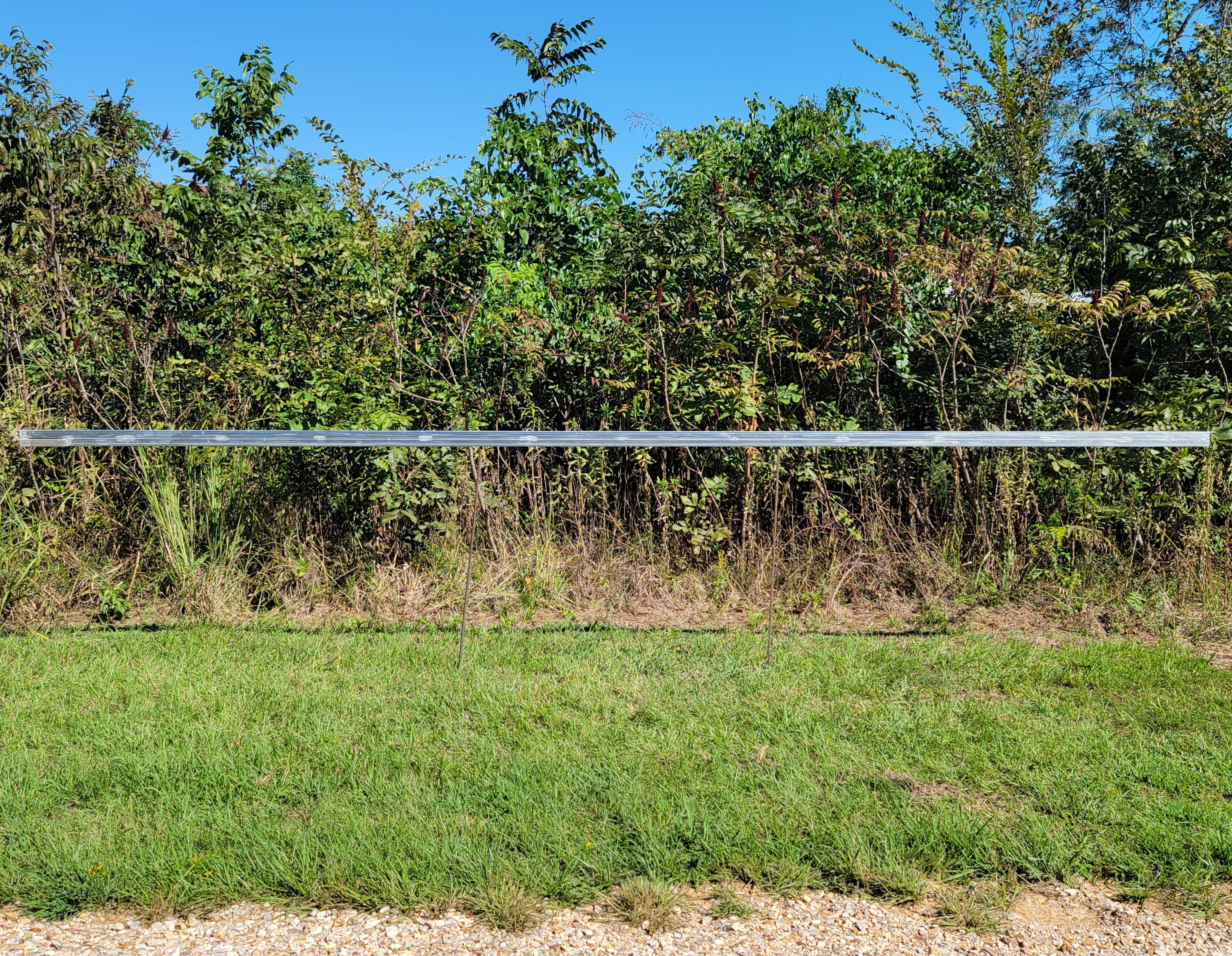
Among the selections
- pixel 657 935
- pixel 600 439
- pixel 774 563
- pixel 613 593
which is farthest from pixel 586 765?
pixel 613 593

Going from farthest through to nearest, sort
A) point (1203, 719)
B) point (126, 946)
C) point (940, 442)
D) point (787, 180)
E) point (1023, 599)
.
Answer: point (787, 180)
point (1023, 599)
point (940, 442)
point (1203, 719)
point (126, 946)

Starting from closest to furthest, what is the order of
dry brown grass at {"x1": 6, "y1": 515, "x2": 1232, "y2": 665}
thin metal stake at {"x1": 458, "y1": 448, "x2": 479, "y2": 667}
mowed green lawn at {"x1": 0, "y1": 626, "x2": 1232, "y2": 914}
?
mowed green lawn at {"x1": 0, "y1": 626, "x2": 1232, "y2": 914} → thin metal stake at {"x1": 458, "y1": 448, "x2": 479, "y2": 667} → dry brown grass at {"x1": 6, "y1": 515, "x2": 1232, "y2": 665}

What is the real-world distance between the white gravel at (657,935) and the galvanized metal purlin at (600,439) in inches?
107

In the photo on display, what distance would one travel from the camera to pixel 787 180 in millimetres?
8531

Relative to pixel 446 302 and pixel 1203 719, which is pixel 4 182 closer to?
pixel 446 302

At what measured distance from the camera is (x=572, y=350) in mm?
7281

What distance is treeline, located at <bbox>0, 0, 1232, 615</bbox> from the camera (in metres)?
6.77

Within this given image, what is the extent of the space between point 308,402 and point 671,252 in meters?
2.75

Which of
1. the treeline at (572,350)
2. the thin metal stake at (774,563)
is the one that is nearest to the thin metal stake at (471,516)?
the treeline at (572,350)

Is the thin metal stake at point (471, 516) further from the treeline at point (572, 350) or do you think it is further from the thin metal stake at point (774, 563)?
the thin metal stake at point (774, 563)

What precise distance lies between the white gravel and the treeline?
3.74 metres

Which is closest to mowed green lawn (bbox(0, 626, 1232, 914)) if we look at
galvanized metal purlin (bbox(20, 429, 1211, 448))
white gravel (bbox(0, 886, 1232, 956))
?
white gravel (bbox(0, 886, 1232, 956))

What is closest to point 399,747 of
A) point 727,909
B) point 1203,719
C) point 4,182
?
point 727,909

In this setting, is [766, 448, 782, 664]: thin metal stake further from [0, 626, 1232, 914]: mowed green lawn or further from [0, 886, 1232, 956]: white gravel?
[0, 886, 1232, 956]: white gravel
